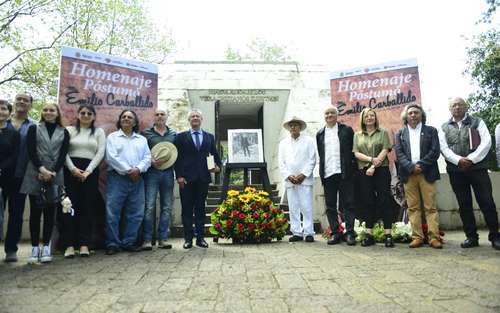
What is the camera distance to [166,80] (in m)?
9.67

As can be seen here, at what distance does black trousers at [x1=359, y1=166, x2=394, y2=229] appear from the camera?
15.7 feet

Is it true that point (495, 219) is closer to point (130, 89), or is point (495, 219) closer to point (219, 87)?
point (130, 89)

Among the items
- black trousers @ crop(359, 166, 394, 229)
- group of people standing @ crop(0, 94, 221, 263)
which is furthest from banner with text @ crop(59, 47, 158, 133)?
black trousers @ crop(359, 166, 394, 229)

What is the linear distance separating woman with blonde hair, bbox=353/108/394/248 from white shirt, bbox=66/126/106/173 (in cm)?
332

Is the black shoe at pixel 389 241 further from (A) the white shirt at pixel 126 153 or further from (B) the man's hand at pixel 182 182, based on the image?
(A) the white shirt at pixel 126 153

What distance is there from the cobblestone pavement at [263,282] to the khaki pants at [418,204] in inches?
17.8

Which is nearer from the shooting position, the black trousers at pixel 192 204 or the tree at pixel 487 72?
the black trousers at pixel 192 204

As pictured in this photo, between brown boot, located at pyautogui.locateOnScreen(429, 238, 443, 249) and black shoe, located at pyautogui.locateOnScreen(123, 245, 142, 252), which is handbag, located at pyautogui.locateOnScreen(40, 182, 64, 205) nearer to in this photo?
black shoe, located at pyautogui.locateOnScreen(123, 245, 142, 252)

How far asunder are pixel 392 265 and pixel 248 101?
7.09 meters

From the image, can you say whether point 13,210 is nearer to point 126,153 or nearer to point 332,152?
point 126,153

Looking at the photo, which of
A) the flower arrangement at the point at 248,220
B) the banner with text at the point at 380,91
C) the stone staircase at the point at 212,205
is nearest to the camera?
the flower arrangement at the point at 248,220

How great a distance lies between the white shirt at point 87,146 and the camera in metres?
4.41

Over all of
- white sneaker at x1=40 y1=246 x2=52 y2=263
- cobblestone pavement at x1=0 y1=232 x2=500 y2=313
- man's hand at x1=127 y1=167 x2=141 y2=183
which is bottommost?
cobblestone pavement at x1=0 y1=232 x2=500 y2=313

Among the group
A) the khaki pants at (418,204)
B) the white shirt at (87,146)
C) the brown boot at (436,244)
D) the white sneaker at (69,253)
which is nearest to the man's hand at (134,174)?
the white shirt at (87,146)
